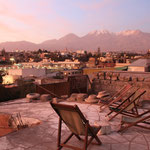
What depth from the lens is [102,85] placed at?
10750 millimetres

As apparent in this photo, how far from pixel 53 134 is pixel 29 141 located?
62cm

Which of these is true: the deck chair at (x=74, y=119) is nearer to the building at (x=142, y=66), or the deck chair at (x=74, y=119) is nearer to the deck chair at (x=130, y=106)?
the deck chair at (x=130, y=106)

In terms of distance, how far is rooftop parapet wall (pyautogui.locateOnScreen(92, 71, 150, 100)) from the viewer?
30.9 feet

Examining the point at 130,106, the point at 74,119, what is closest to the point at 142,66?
the point at 130,106

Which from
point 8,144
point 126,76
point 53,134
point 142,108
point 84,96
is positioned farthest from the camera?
point 126,76

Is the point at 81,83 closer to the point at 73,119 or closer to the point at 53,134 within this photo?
the point at 53,134

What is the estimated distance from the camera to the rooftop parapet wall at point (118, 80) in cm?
941

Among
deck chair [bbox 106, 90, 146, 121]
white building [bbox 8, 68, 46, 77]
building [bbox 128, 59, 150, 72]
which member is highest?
building [bbox 128, 59, 150, 72]

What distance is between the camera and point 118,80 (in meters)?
10.2

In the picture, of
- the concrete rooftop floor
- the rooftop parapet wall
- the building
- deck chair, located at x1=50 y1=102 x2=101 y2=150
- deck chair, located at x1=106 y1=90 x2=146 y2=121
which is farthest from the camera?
the building

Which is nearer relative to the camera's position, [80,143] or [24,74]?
[80,143]

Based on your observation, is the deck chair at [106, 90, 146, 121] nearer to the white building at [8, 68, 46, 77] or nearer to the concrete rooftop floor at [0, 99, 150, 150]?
the concrete rooftop floor at [0, 99, 150, 150]

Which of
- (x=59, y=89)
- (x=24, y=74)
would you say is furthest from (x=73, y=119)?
(x=24, y=74)

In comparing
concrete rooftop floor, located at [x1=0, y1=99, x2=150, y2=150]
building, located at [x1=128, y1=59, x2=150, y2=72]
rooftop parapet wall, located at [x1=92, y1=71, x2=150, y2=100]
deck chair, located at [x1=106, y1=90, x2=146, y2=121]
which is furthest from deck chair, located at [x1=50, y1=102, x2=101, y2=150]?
building, located at [x1=128, y1=59, x2=150, y2=72]
